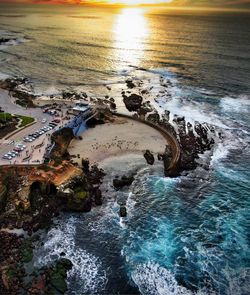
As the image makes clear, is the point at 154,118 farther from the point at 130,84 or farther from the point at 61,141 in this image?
the point at 130,84

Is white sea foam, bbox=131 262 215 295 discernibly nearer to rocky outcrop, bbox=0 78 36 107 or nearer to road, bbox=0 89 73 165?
road, bbox=0 89 73 165

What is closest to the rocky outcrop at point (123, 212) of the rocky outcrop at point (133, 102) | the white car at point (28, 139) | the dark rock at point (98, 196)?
the dark rock at point (98, 196)

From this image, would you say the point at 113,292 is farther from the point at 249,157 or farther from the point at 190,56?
the point at 190,56

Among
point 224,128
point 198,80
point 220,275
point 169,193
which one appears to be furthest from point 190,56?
point 220,275

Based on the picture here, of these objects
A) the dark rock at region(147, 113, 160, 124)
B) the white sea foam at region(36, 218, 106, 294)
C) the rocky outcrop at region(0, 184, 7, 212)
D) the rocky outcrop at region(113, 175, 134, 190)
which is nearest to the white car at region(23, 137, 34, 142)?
the rocky outcrop at region(0, 184, 7, 212)

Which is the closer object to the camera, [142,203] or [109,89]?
[142,203]

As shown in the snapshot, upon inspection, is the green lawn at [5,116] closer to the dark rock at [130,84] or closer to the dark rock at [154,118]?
the dark rock at [154,118]
